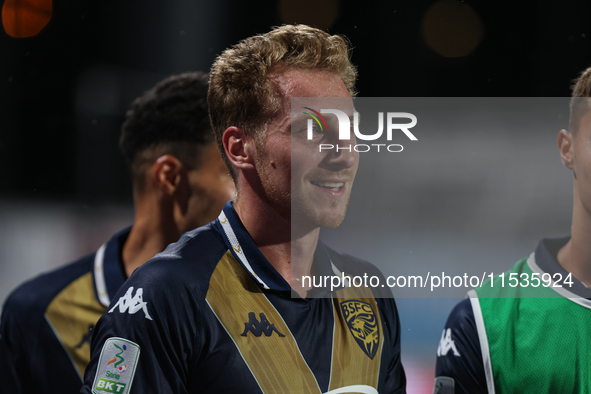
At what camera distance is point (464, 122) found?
1.53 meters

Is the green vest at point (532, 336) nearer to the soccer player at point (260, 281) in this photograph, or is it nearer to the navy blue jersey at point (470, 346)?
the navy blue jersey at point (470, 346)

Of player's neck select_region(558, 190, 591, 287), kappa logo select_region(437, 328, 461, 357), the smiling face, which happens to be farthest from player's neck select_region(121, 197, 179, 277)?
player's neck select_region(558, 190, 591, 287)

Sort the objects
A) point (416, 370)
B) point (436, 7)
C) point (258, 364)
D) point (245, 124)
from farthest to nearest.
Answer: point (436, 7), point (416, 370), point (245, 124), point (258, 364)

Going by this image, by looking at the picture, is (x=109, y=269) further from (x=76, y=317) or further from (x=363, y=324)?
(x=363, y=324)

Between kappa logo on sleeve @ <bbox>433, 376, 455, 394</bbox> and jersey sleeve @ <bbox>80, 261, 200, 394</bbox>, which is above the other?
jersey sleeve @ <bbox>80, 261, 200, 394</bbox>

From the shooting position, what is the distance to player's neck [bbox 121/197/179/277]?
187cm

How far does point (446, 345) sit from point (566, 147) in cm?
69

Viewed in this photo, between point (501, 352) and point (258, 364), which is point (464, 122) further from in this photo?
point (258, 364)

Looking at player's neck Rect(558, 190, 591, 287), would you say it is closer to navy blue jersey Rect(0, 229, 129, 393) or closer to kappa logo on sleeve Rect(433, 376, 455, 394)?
kappa logo on sleeve Rect(433, 376, 455, 394)

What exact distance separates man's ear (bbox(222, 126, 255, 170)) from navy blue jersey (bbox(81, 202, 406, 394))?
0.12m

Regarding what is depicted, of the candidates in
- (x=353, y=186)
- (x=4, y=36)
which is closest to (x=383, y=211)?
(x=353, y=186)

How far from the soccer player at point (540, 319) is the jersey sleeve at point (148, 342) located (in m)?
0.86

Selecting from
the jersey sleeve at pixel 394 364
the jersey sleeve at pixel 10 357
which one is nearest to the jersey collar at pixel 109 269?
the jersey sleeve at pixel 10 357

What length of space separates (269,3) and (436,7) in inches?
22.1
